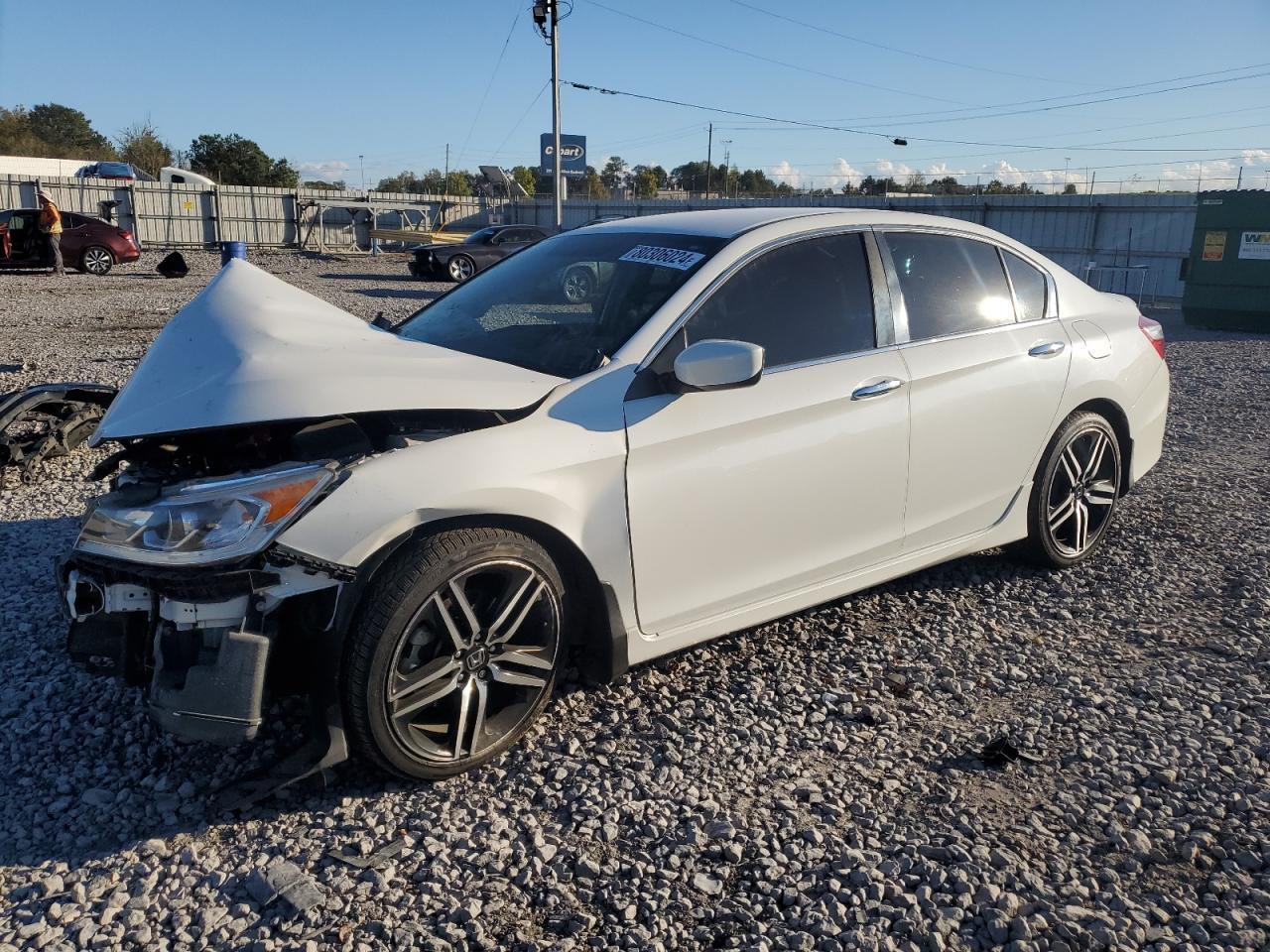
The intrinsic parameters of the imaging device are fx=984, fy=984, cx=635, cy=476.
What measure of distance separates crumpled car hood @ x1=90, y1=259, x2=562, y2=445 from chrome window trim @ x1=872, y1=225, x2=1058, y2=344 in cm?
165

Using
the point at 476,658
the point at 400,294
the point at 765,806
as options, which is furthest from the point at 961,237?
the point at 400,294

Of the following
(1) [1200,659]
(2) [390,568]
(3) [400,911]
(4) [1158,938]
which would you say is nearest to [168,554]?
(2) [390,568]

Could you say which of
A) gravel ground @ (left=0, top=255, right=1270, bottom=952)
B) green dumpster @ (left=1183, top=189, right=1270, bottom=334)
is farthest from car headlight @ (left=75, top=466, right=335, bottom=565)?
green dumpster @ (left=1183, top=189, right=1270, bottom=334)

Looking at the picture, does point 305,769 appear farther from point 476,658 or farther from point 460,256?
point 460,256

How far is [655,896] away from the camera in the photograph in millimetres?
2602

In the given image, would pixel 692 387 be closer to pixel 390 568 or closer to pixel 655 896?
pixel 390 568

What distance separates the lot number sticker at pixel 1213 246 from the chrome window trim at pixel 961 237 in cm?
1491

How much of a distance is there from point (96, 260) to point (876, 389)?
24.1 meters

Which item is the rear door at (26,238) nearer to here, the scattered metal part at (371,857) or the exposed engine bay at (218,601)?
the exposed engine bay at (218,601)

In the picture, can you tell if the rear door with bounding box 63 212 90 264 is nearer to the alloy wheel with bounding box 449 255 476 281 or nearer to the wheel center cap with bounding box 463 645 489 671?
the alloy wheel with bounding box 449 255 476 281

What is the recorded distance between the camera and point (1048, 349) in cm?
460

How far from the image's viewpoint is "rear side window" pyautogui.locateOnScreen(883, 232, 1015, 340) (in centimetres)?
421

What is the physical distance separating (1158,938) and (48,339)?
1359 cm

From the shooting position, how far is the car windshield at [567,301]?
3.57m
